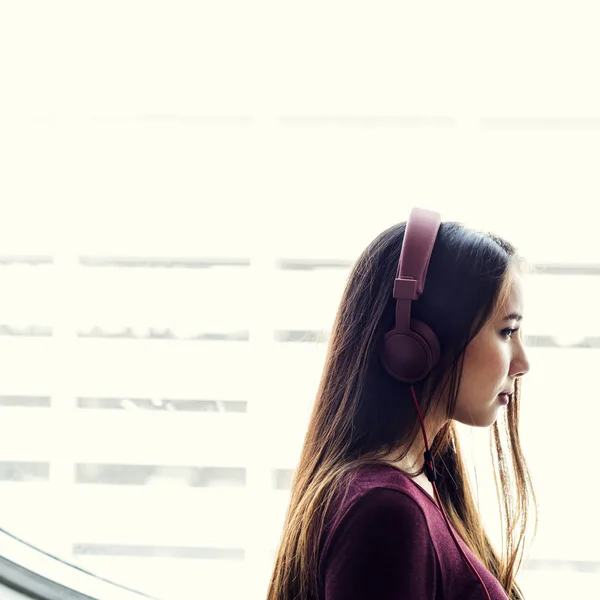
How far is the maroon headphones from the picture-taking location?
0.81 metres

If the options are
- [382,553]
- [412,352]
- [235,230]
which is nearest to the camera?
[382,553]

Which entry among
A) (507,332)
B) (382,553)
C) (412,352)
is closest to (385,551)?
(382,553)

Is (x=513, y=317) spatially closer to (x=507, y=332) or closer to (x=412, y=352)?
(x=507, y=332)

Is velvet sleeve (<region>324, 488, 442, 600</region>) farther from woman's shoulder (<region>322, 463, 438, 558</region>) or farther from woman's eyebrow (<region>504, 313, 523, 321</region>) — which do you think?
woman's eyebrow (<region>504, 313, 523, 321</region>)

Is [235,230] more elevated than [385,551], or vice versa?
[235,230]

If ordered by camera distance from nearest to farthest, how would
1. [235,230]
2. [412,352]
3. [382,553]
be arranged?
1. [382,553]
2. [412,352]
3. [235,230]

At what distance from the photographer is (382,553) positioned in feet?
2.30

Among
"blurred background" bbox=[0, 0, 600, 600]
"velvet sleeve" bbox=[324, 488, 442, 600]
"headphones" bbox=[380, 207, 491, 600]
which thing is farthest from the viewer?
"blurred background" bbox=[0, 0, 600, 600]

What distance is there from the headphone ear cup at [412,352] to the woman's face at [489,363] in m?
0.07

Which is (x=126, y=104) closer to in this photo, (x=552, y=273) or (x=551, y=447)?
(x=552, y=273)

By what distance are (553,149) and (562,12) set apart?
31 centimetres

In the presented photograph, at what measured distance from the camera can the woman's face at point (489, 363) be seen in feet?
2.82

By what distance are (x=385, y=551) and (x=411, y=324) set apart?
Result: 0.28 metres

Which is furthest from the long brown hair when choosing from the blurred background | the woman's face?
the blurred background
